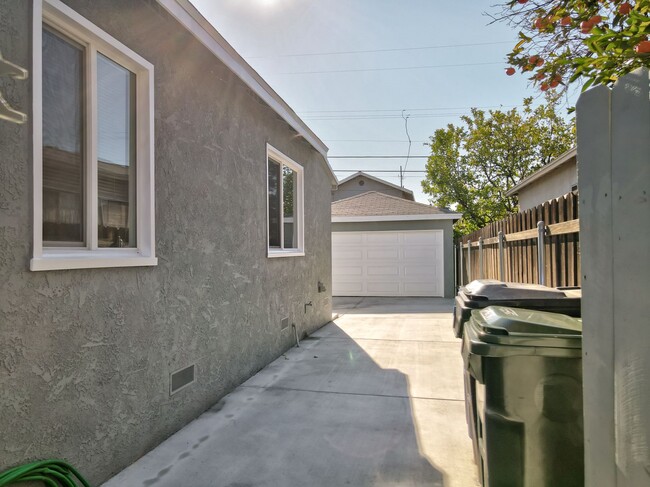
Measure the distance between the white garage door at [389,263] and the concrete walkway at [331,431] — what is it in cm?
734

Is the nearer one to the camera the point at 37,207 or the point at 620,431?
the point at 620,431

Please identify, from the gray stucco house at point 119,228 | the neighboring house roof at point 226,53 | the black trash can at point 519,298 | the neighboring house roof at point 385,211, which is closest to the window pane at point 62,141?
the gray stucco house at point 119,228

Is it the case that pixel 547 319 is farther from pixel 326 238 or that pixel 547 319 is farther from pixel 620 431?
pixel 326 238

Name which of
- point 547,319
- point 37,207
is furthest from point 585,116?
point 37,207

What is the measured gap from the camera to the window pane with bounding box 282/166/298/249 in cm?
684

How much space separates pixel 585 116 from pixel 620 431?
1.41 meters

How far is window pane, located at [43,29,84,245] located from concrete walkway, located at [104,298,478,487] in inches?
68.4

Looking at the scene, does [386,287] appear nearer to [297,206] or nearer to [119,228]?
[297,206]

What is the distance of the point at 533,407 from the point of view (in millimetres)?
2102

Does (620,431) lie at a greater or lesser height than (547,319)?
lesser

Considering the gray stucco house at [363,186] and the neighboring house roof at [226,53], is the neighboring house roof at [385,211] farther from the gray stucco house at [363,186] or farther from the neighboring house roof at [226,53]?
the gray stucco house at [363,186]

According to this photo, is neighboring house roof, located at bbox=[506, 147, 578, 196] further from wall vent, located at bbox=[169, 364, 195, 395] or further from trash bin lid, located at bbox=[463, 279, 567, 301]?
wall vent, located at bbox=[169, 364, 195, 395]

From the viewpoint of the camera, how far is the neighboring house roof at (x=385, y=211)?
13.4 meters

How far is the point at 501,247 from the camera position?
7008 millimetres
